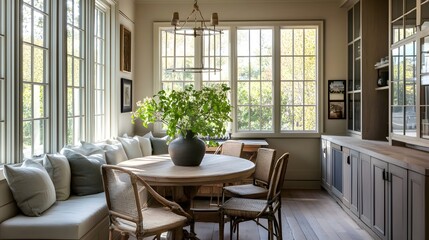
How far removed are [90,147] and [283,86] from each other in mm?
3381

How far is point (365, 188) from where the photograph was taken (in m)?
4.07

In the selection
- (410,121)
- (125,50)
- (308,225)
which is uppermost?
(125,50)

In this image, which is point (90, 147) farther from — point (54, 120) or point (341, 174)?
point (341, 174)

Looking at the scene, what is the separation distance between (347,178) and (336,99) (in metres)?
1.91

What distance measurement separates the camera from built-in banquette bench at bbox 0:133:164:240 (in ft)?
9.16

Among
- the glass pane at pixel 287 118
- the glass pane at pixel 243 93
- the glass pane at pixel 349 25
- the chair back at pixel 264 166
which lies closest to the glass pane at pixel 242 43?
the glass pane at pixel 243 93

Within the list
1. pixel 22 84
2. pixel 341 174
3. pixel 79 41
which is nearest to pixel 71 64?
pixel 79 41

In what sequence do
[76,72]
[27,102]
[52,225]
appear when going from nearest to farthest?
[52,225]
[27,102]
[76,72]

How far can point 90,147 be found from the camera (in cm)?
417

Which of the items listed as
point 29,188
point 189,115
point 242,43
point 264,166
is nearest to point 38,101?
point 29,188

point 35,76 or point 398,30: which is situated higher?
point 398,30

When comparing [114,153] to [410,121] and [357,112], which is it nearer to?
[410,121]

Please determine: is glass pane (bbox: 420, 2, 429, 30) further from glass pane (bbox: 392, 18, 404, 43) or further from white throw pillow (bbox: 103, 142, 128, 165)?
white throw pillow (bbox: 103, 142, 128, 165)

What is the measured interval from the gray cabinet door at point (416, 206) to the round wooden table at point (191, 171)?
121 cm
